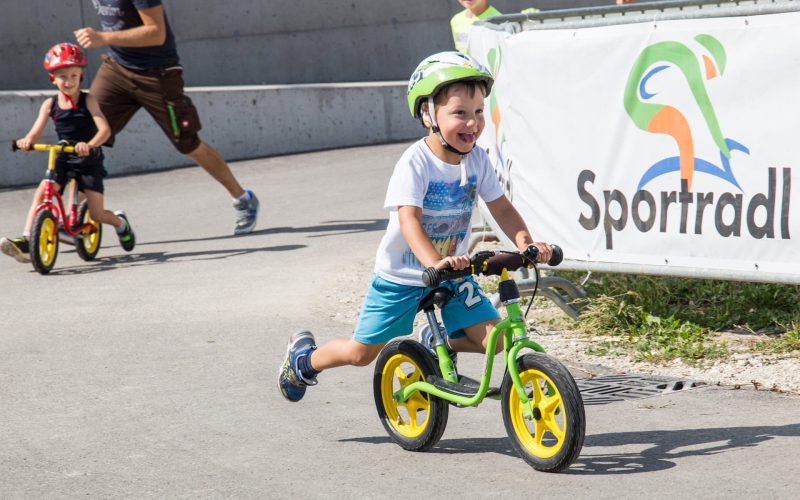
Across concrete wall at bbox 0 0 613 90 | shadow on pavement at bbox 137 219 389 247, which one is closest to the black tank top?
shadow on pavement at bbox 137 219 389 247

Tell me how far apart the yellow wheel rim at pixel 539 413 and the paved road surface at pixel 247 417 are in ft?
0.37

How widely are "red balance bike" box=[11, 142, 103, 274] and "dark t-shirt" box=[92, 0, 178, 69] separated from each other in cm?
120

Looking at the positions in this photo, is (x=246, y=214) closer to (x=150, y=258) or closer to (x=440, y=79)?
(x=150, y=258)

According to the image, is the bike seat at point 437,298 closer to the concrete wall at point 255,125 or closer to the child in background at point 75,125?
the child in background at point 75,125

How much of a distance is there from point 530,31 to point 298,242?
3.82 meters

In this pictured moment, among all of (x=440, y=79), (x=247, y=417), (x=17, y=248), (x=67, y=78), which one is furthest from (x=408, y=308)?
(x=67, y=78)

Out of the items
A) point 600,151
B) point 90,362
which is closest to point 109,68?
point 90,362

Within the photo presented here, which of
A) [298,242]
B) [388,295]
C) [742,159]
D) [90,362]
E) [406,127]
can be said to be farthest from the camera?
[406,127]

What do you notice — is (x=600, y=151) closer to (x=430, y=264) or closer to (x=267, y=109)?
(x=430, y=264)

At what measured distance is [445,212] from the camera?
507 centimetres

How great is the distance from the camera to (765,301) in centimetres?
722

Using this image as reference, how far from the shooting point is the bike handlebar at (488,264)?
4.58 meters

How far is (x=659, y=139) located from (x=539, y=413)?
2.39 metres

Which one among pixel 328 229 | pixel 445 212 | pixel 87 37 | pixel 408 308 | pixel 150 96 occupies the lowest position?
pixel 328 229
